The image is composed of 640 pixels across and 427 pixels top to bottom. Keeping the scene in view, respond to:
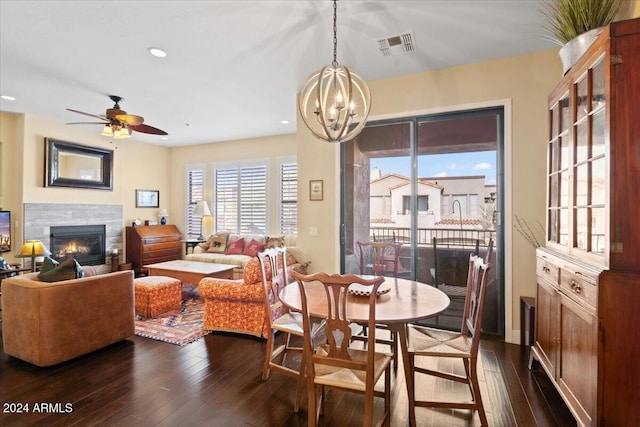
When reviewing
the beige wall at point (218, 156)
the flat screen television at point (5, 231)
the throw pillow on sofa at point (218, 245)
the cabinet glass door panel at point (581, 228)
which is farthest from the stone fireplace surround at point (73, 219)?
Answer: the cabinet glass door panel at point (581, 228)

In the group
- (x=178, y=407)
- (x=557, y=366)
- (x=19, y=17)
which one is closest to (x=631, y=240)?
(x=557, y=366)

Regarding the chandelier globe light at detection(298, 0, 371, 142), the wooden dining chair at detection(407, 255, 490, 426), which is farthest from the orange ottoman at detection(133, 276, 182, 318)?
the wooden dining chair at detection(407, 255, 490, 426)

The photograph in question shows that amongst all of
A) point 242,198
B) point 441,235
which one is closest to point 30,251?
point 242,198

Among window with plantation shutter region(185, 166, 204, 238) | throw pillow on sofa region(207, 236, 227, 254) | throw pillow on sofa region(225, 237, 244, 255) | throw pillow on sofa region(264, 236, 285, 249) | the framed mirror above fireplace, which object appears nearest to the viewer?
the framed mirror above fireplace

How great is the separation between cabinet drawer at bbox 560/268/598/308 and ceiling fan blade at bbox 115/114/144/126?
4.56 meters

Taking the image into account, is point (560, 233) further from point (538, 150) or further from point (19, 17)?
point (19, 17)

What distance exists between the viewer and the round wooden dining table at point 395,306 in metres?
1.82

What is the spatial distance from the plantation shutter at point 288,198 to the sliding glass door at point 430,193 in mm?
2714

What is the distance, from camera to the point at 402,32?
295 centimetres

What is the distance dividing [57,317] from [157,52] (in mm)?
2700

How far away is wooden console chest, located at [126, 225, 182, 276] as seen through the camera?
6.76 metres

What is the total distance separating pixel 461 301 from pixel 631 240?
239cm

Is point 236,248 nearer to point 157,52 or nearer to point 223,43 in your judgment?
point 157,52

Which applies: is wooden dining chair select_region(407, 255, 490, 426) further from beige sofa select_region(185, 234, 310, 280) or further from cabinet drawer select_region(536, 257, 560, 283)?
beige sofa select_region(185, 234, 310, 280)
